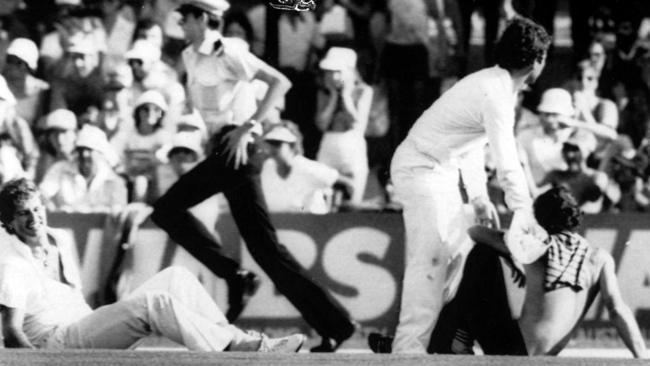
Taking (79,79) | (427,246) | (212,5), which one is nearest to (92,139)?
(79,79)

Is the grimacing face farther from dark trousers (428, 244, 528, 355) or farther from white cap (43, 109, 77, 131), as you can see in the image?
dark trousers (428, 244, 528, 355)

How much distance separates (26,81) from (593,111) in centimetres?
327

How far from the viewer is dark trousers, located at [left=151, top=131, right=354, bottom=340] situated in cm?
733

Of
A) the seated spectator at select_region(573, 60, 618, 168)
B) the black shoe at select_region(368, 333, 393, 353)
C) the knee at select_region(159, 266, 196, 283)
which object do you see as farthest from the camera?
the seated spectator at select_region(573, 60, 618, 168)

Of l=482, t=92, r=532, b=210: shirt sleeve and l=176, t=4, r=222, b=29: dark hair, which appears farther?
l=176, t=4, r=222, b=29: dark hair

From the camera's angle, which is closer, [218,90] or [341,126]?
[218,90]

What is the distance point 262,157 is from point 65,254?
57.2 inches

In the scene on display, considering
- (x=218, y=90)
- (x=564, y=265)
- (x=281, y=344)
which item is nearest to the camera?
(x=281, y=344)

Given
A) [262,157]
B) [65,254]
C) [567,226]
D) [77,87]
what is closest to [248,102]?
[262,157]

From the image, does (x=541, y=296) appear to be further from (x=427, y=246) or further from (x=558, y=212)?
(x=427, y=246)

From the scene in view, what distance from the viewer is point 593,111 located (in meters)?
7.72

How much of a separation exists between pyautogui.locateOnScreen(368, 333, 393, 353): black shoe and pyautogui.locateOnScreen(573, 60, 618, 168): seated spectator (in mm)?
2036

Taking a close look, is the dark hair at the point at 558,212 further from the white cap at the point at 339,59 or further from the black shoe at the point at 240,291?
the black shoe at the point at 240,291

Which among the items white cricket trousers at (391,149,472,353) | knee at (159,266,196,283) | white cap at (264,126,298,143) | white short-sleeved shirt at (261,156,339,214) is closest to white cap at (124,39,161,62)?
white cap at (264,126,298,143)
